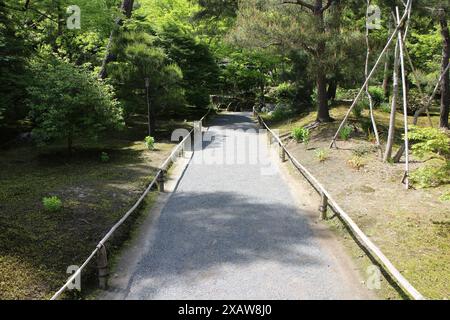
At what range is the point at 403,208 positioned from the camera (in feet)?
31.7

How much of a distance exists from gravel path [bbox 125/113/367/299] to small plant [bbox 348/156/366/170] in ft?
8.79

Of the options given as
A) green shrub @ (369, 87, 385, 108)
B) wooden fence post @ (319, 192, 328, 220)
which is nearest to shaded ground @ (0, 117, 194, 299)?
wooden fence post @ (319, 192, 328, 220)

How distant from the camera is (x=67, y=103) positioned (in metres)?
14.4

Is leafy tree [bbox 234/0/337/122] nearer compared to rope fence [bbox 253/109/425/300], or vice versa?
Result: rope fence [bbox 253/109/425/300]

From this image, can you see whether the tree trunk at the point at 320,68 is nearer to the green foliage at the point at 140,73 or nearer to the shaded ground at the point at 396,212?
the shaded ground at the point at 396,212

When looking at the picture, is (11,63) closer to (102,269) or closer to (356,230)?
(102,269)

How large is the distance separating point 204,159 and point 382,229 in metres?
9.60

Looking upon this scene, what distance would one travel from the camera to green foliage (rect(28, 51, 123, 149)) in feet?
47.3

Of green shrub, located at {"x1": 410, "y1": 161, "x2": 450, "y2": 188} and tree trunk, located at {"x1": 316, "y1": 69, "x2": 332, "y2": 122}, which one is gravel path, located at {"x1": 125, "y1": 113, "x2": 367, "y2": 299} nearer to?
green shrub, located at {"x1": 410, "y1": 161, "x2": 450, "y2": 188}

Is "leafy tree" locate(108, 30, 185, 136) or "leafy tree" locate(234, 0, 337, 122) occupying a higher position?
"leafy tree" locate(234, 0, 337, 122)

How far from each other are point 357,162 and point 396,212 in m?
4.19
